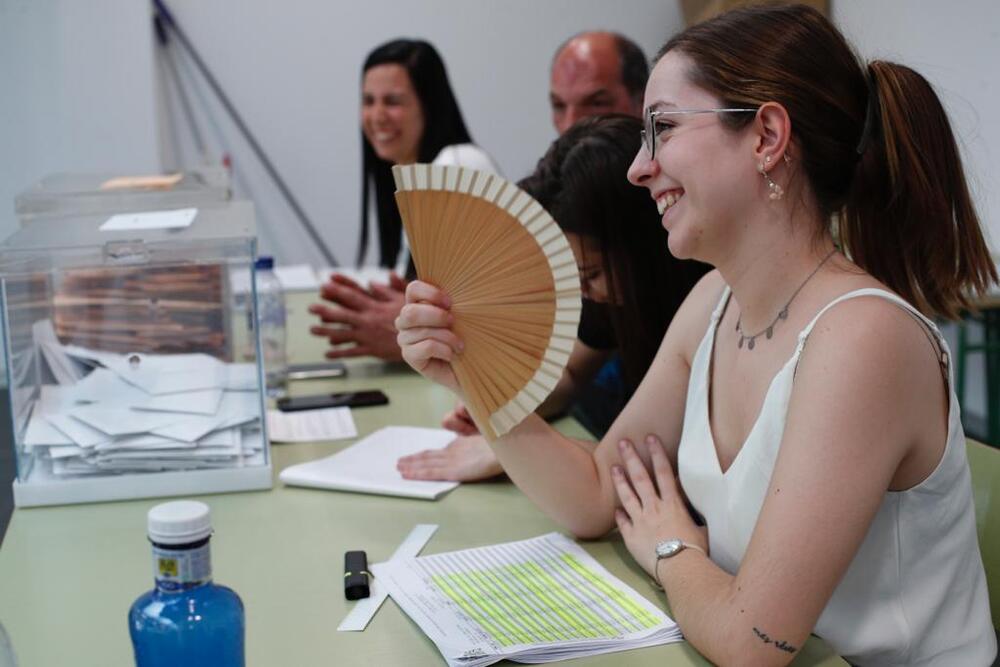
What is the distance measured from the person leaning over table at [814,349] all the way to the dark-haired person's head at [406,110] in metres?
2.14

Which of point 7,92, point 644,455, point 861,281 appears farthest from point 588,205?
point 7,92

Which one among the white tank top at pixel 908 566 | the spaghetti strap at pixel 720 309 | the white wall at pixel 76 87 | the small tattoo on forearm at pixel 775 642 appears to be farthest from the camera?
the white wall at pixel 76 87

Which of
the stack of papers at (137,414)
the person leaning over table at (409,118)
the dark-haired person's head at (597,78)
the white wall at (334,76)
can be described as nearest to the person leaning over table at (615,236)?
the stack of papers at (137,414)

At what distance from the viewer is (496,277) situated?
4.15 feet

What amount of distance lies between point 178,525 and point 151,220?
3.91 feet

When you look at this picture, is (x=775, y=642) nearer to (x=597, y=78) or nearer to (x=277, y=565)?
(x=277, y=565)

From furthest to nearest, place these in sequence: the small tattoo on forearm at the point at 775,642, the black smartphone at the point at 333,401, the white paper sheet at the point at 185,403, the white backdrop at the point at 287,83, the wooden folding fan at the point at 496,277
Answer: the white backdrop at the point at 287,83, the black smartphone at the point at 333,401, the white paper sheet at the point at 185,403, the wooden folding fan at the point at 496,277, the small tattoo on forearm at the point at 775,642

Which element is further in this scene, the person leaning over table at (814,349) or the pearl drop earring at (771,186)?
the pearl drop earring at (771,186)

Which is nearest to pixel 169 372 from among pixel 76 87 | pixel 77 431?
pixel 77 431

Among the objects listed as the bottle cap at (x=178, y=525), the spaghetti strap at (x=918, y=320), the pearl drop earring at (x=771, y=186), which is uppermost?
the pearl drop earring at (x=771, y=186)

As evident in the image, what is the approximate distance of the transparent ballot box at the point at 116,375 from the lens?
1.55m

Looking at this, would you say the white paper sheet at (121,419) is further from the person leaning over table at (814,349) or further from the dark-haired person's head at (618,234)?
the dark-haired person's head at (618,234)

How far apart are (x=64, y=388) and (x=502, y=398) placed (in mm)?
758

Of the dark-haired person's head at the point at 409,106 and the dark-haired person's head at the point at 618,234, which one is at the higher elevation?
the dark-haired person's head at the point at 409,106
